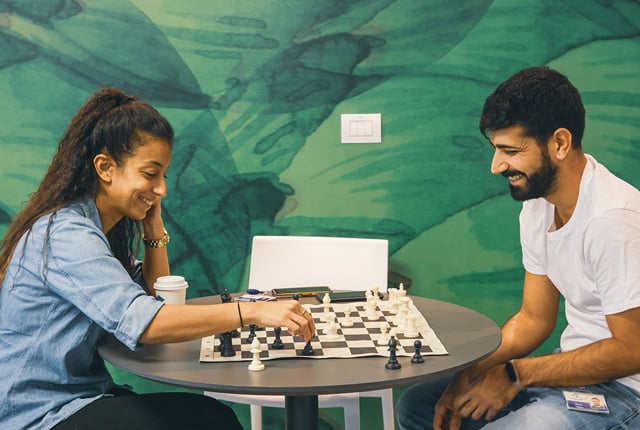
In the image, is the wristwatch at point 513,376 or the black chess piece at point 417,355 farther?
the wristwatch at point 513,376

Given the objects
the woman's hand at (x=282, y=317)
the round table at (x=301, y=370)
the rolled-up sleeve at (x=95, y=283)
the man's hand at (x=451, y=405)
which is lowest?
the man's hand at (x=451, y=405)

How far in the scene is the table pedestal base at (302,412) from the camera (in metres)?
1.95

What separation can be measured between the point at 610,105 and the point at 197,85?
5.80 ft

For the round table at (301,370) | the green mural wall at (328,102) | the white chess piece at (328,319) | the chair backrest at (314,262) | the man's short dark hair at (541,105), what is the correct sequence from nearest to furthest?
the round table at (301,370) → the white chess piece at (328,319) → the man's short dark hair at (541,105) → the chair backrest at (314,262) → the green mural wall at (328,102)

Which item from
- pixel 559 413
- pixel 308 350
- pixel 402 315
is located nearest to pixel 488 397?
pixel 559 413

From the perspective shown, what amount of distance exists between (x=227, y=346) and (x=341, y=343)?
0.29 m

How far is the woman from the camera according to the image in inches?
73.7

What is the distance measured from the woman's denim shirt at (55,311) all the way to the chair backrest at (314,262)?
1.07m

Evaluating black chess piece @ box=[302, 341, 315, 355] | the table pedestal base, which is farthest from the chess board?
the table pedestal base

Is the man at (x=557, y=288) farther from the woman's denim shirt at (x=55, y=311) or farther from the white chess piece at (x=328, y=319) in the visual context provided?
the woman's denim shirt at (x=55, y=311)

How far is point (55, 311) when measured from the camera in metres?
1.96

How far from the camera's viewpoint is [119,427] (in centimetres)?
188

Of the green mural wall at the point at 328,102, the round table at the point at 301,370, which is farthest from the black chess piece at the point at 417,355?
the green mural wall at the point at 328,102

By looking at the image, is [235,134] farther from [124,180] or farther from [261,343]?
[261,343]
